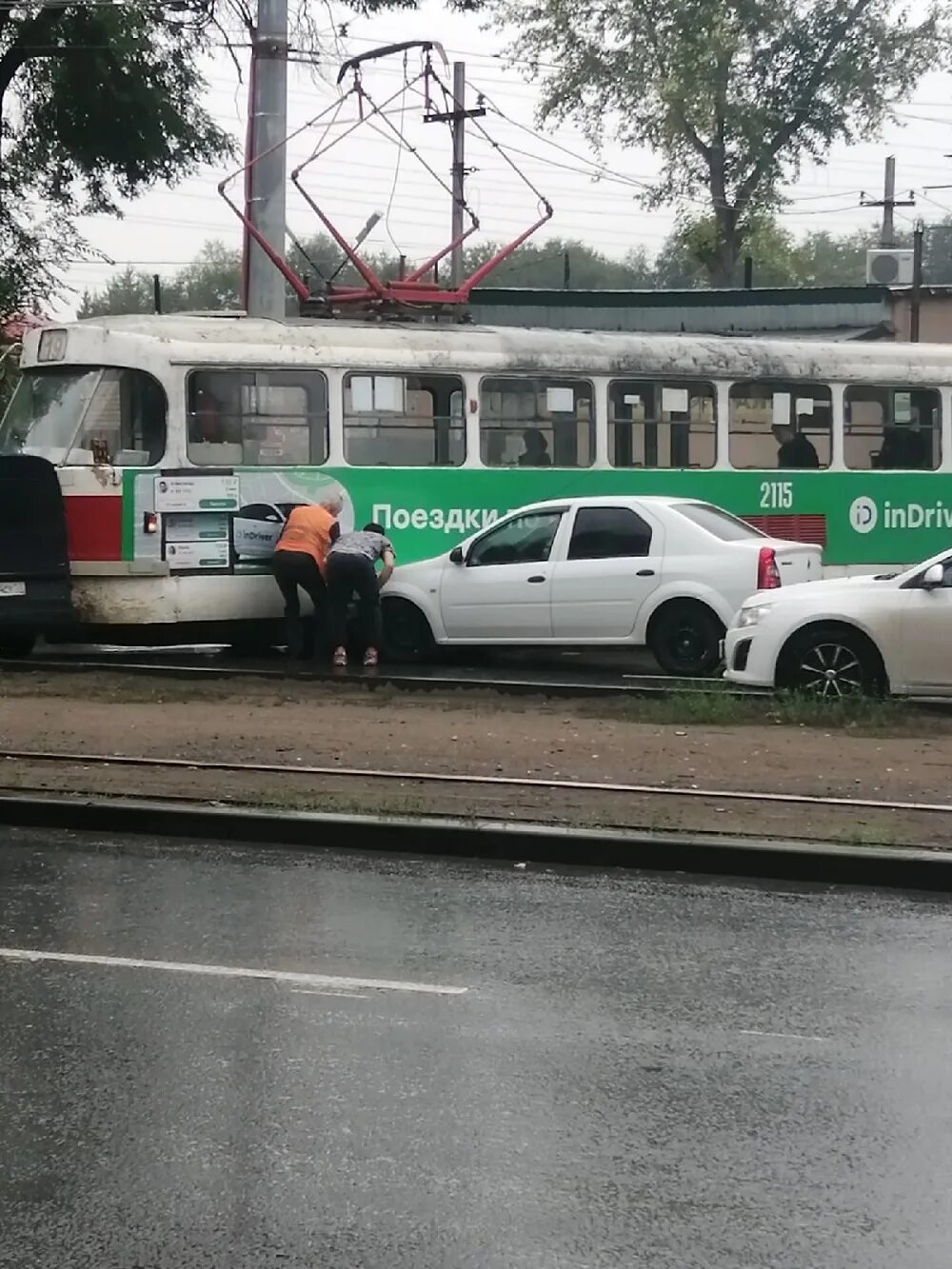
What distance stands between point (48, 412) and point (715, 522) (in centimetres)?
617

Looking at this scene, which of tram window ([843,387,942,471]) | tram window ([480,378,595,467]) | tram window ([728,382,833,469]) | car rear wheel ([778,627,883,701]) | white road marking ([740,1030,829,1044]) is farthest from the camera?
tram window ([843,387,942,471])

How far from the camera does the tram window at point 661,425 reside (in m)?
19.3

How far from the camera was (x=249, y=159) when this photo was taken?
69.8 feet

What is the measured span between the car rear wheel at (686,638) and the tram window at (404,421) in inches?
120

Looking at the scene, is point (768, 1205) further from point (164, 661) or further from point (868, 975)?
point (164, 661)

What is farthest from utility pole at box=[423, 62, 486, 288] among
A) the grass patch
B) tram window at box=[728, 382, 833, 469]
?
the grass patch

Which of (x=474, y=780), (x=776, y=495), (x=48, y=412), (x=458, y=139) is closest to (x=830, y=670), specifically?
(x=474, y=780)

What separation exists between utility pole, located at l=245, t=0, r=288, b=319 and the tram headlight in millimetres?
3846

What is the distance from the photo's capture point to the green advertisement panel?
17.5m

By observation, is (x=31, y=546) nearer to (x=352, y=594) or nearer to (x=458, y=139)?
(x=352, y=594)

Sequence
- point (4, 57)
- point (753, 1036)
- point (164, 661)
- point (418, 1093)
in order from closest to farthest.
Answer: point (418, 1093)
point (753, 1036)
point (164, 661)
point (4, 57)

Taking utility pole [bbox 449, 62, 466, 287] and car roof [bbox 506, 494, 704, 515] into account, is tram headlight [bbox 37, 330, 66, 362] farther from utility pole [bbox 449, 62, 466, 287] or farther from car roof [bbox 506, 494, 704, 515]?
utility pole [bbox 449, 62, 466, 287]

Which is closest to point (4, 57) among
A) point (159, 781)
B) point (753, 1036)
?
point (159, 781)

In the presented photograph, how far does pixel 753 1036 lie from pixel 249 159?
17065 millimetres
